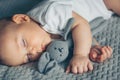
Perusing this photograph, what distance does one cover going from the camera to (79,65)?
1.07 meters

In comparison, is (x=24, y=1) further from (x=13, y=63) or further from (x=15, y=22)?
(x=13, y=63)

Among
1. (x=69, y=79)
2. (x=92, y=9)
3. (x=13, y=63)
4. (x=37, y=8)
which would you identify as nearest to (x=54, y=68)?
(x=69, y=79)

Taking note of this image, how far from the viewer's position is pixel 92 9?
4.48ft

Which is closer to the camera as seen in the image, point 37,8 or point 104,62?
point 104,62

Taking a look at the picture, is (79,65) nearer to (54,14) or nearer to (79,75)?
(79,75)

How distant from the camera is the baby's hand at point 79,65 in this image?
1071 mm

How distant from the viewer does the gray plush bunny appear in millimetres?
1100

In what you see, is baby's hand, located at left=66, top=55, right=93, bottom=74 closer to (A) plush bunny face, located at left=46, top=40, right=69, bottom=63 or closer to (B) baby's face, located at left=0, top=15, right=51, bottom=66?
(A) plush bunny face, located at left=46, top=40, right=69, bottom=63

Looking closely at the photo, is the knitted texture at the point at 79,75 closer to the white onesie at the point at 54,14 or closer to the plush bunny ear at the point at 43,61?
the plush bunny ear at the point at 43,61

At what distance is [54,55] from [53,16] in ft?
0.57

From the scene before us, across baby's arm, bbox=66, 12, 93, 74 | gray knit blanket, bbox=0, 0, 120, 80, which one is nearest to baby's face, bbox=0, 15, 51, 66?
gray knit blanket, bbox=0, 0, 120, 80

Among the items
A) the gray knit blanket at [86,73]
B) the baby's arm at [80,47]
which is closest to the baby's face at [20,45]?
the gray knit blanket at [86,73]

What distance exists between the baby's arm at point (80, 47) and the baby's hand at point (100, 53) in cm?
2

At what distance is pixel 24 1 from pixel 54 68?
1.63 feet
